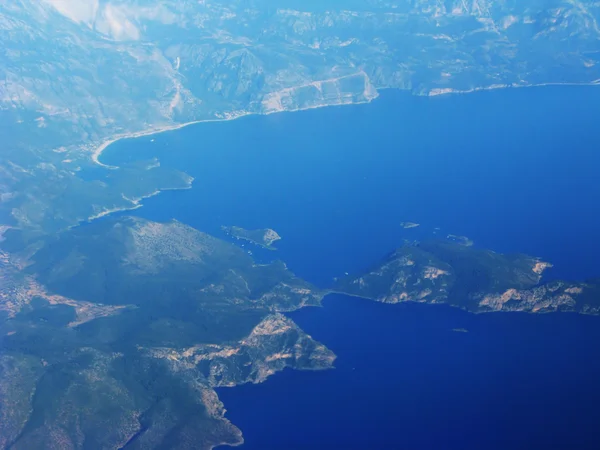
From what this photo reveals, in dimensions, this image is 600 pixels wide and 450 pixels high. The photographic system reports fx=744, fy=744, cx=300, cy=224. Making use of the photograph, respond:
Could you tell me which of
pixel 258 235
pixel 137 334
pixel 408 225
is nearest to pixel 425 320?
pixel 408 225

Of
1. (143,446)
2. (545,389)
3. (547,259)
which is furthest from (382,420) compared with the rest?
(547,259)

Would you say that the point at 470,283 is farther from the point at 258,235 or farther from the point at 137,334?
the point at 137,334

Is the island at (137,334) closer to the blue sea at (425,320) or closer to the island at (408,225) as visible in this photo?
the blue sea at (425,320)

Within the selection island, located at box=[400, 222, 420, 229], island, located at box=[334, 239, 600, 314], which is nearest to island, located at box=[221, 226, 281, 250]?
island, located at box=[334, 239, 600, 314]

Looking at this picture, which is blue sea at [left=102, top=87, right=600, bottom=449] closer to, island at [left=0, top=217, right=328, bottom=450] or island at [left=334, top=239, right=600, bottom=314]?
island at [left=334, top=239, right=600, bottom=314]

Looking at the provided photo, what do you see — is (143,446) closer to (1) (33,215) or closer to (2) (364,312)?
(2) (364,312)
